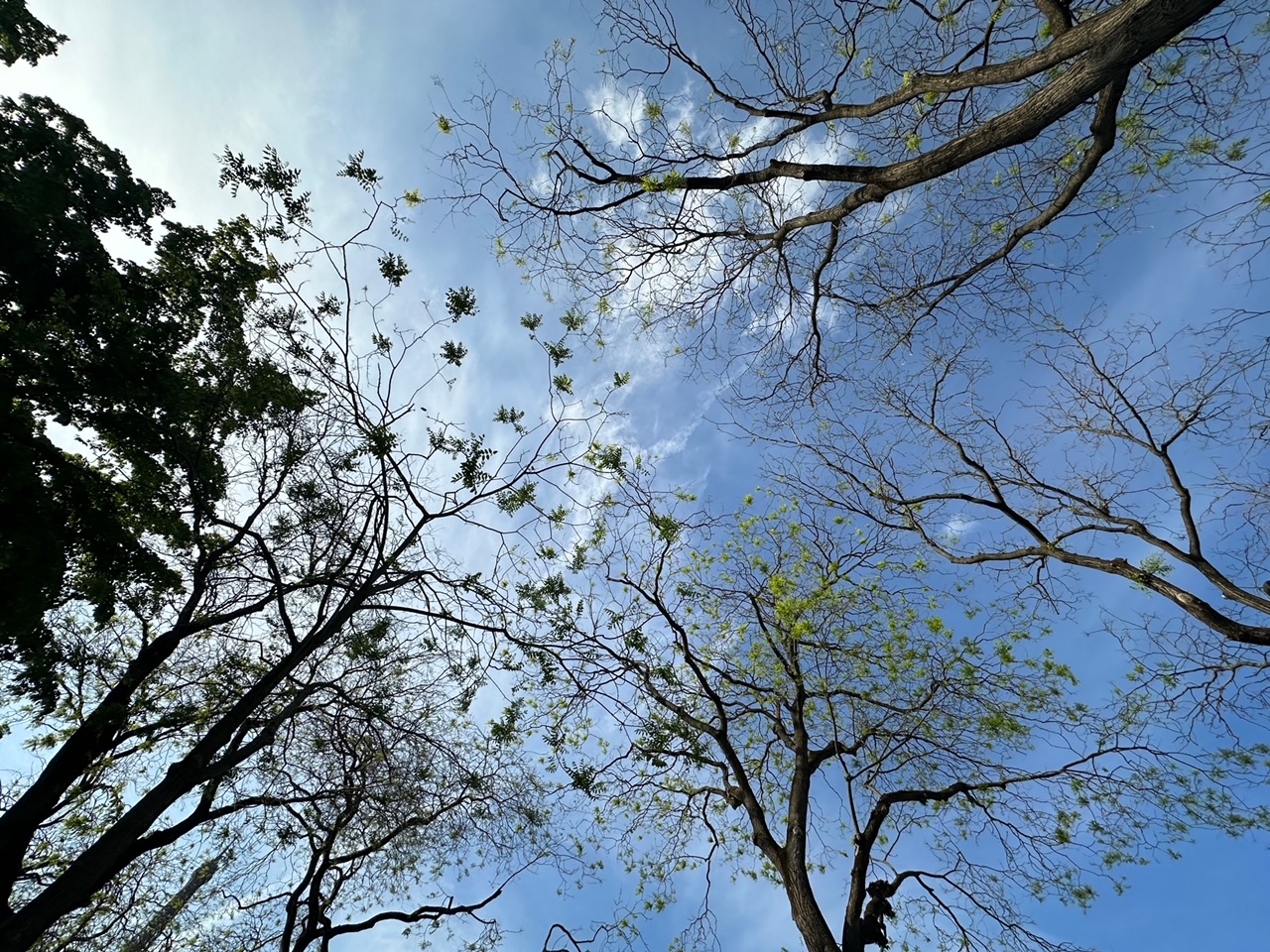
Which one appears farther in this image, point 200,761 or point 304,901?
point 304,901

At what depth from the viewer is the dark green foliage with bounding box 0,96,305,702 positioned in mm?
7055

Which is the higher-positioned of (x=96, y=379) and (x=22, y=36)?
(x=22, y=36)

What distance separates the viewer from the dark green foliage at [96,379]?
23.1ft

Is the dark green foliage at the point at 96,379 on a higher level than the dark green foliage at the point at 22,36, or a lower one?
lower

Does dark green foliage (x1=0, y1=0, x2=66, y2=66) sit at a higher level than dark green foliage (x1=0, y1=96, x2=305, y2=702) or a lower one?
higher

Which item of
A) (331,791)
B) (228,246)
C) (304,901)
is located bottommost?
(304,901)

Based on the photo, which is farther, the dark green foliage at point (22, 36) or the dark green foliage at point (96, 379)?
the dark green foliage at point (22, 36)

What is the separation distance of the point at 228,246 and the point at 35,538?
14.3 ft

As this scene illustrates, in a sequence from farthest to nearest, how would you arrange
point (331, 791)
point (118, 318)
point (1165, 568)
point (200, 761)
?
point (118, 318) < point (331, 791) < point (1165, 568) < point (200, 761)

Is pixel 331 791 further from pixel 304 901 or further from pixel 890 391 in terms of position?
pixel 890 391

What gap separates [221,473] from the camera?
7.68 metres

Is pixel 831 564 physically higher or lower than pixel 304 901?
higher

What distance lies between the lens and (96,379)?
27.5 feet

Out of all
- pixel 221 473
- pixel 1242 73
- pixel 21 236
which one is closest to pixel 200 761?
pixel 221 473
